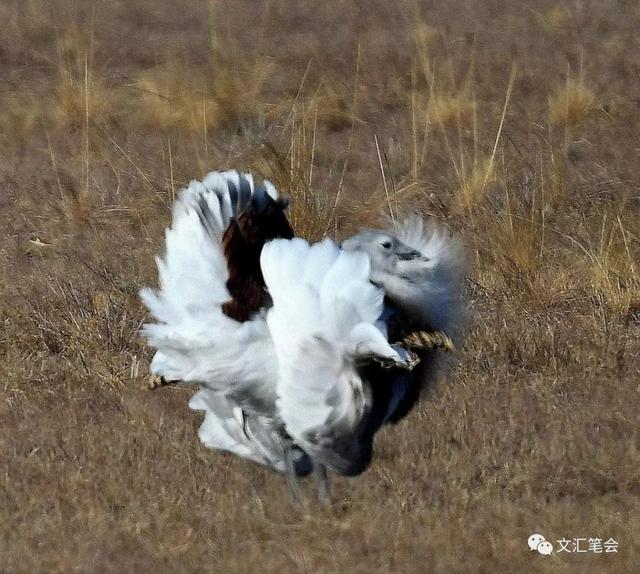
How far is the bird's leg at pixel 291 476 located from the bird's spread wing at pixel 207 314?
0.36 metres

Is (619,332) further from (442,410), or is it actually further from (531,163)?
(531,163)

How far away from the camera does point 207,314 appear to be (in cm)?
404

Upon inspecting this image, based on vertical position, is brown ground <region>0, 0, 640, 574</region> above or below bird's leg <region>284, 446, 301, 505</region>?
below

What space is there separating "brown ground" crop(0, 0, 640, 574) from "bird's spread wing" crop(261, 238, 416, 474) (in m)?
0.57

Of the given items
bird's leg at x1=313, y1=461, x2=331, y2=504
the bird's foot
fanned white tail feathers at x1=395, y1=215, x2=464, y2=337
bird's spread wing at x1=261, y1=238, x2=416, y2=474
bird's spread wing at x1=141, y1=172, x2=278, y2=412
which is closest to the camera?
bird's spread wing at x1=261, y1=238, x2=416, y2=474

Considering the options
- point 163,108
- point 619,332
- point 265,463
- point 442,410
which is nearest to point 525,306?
point 619,332

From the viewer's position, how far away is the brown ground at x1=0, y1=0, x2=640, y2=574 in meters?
4.47

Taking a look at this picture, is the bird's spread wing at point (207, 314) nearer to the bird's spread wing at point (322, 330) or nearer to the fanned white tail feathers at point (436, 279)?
the bird's spread wing at point (322, 330)

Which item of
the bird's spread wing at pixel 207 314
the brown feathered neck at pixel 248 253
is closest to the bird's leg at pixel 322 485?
the bird's spread wing at pixel 207 314

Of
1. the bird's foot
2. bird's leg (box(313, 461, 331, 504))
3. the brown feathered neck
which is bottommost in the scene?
bird's leg (box(313, 461, 331, 504))

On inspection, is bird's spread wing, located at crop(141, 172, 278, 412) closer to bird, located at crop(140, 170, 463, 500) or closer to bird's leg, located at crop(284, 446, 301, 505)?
bird, located at crop(140, 170, 463, 500)

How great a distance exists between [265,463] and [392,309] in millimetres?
799

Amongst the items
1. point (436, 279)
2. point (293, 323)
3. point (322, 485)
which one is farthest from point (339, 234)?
point (293, 323)

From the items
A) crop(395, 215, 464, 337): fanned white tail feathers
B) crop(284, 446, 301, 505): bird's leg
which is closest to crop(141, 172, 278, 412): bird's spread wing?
crop(284, 446, 301, 505): bird's leg
